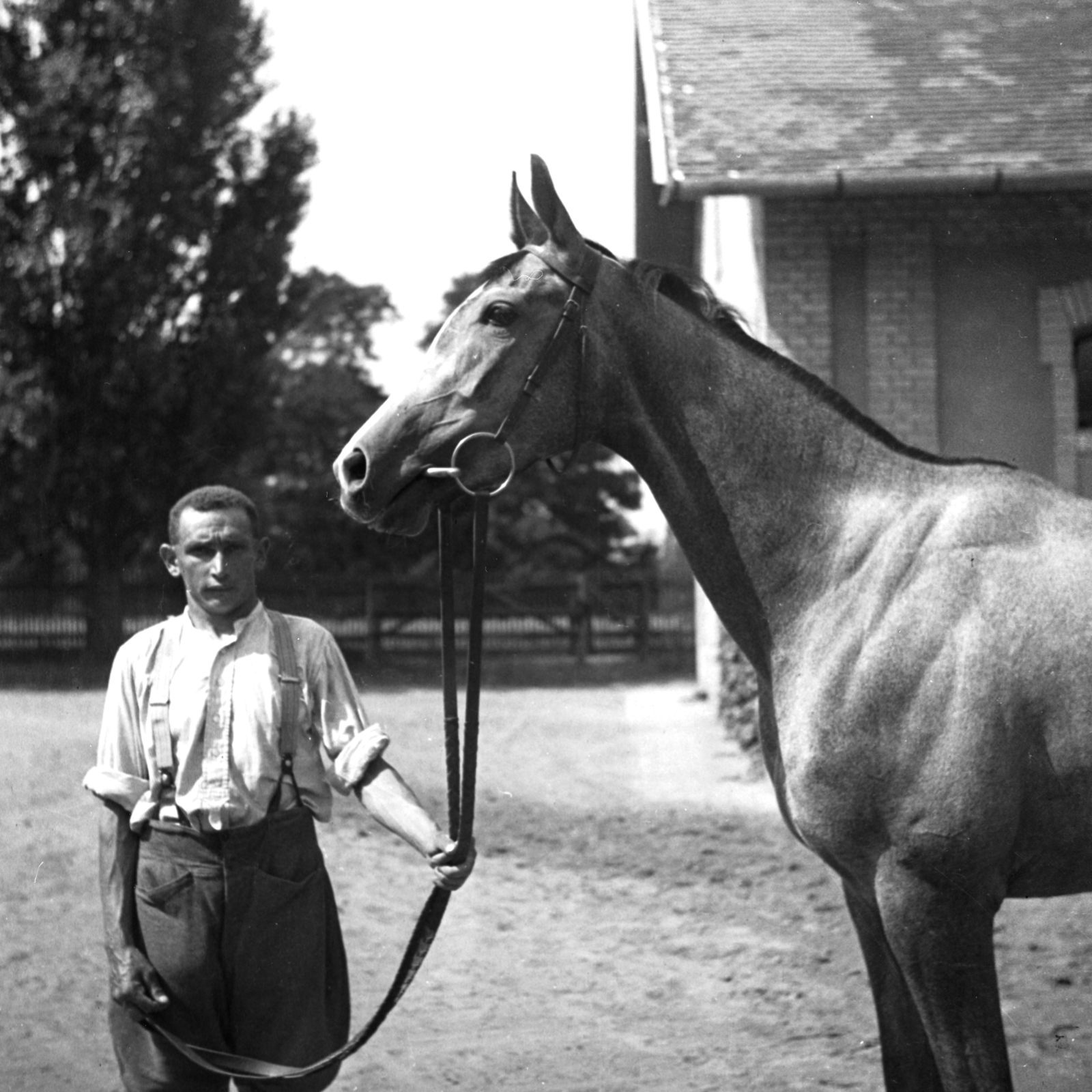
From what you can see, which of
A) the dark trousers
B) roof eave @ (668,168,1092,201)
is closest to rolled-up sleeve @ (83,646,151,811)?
the dark trousers

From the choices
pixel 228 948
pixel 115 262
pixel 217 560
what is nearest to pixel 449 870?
pixel 228 948

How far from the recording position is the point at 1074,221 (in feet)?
28.4

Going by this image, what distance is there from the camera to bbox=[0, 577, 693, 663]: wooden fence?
20.8m

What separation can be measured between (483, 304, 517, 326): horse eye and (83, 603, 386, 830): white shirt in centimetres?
79

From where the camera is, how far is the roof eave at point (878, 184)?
26.3 ft

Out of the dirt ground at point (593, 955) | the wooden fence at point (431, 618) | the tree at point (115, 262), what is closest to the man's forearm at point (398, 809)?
the dirt ground at point (593, 955)

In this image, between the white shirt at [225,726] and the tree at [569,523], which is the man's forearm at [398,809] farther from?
the tree at [569,523]

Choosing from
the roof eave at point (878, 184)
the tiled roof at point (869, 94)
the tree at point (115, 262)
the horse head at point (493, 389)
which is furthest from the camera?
the tree at point (115, 262)

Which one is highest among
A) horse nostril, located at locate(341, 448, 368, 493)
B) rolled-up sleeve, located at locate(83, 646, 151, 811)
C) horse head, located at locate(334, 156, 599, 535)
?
horse head, located at locate(334, 156, 599, 535)

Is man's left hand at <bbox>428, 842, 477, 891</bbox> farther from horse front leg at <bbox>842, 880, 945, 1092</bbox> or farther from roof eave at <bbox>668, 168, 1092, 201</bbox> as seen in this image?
roof eave at <bbox>668, 168, 1092, 201</bbox>

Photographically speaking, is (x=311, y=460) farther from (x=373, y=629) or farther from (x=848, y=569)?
(x=848, y=569)

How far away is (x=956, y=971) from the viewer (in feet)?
9.32

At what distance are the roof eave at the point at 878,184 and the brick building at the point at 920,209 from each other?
16mm

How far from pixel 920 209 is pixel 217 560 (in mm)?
6788
